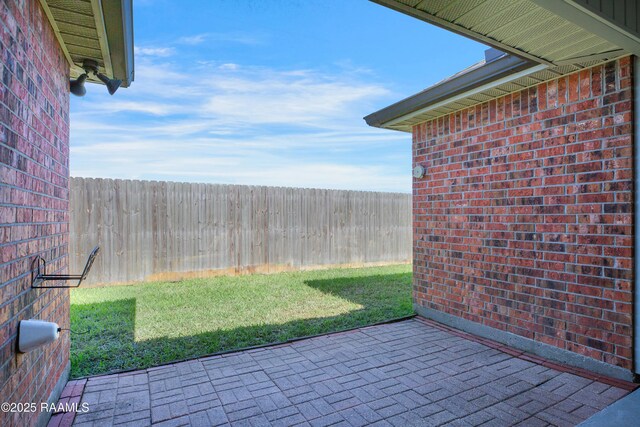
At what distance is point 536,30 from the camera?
2.58m

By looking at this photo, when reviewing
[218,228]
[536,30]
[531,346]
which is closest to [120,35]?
[536,30]

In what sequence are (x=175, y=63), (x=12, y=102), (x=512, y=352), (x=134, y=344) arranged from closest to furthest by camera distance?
(x=12, y=102) < (x=512, y=352) < (x=134, y=344) < (x=175, y=63)

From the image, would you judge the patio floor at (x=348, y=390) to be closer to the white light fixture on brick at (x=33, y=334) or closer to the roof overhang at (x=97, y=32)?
the white light fixture on brick at (x=33, y=334)

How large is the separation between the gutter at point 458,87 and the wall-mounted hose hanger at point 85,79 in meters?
3.37

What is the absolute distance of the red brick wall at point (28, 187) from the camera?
175 cm

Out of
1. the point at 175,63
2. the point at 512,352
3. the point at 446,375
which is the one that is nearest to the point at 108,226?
the point at 175,63

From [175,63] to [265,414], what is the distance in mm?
8227

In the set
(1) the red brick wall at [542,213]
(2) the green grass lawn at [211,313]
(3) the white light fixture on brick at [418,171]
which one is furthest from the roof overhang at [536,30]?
(2) the green grass lawn at [211,313]

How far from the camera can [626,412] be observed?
2566mm

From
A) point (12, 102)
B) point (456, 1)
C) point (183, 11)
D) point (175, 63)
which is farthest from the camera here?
point (175, 63)

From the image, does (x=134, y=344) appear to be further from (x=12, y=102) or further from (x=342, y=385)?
(x=12, y=102)

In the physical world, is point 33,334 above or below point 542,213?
below

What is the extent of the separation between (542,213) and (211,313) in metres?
4.63

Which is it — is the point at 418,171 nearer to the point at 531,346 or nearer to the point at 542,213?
the point at 542,213
